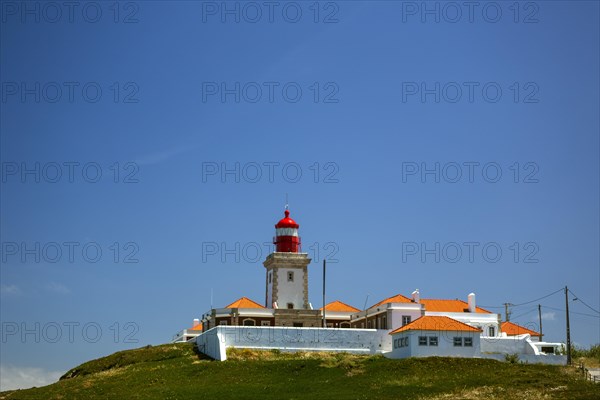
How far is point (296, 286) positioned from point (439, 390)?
3185cm

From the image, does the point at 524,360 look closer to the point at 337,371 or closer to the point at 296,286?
the point at 337,371

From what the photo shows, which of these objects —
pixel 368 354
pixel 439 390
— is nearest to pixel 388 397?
pixel 439 390

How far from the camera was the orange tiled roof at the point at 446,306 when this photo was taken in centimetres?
9000

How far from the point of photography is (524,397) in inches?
2436

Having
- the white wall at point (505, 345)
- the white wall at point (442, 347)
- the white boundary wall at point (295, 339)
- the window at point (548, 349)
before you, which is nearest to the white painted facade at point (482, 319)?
the window at point (548, 349)

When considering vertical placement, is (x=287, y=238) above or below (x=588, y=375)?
above

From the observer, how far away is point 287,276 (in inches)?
3708

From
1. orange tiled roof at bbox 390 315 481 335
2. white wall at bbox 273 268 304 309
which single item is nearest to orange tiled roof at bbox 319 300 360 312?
white wall at bbox 273 268 304 309

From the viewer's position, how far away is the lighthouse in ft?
307

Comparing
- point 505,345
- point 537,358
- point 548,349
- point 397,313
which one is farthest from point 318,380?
point 548,349

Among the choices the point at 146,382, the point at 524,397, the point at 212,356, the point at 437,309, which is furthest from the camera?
the point at 437,309

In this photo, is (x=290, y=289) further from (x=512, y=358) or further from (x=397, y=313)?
(x=512, y=358)

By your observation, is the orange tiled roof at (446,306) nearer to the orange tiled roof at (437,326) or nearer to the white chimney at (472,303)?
the white chimney at (472,303)

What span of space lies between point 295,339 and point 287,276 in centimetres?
1487
